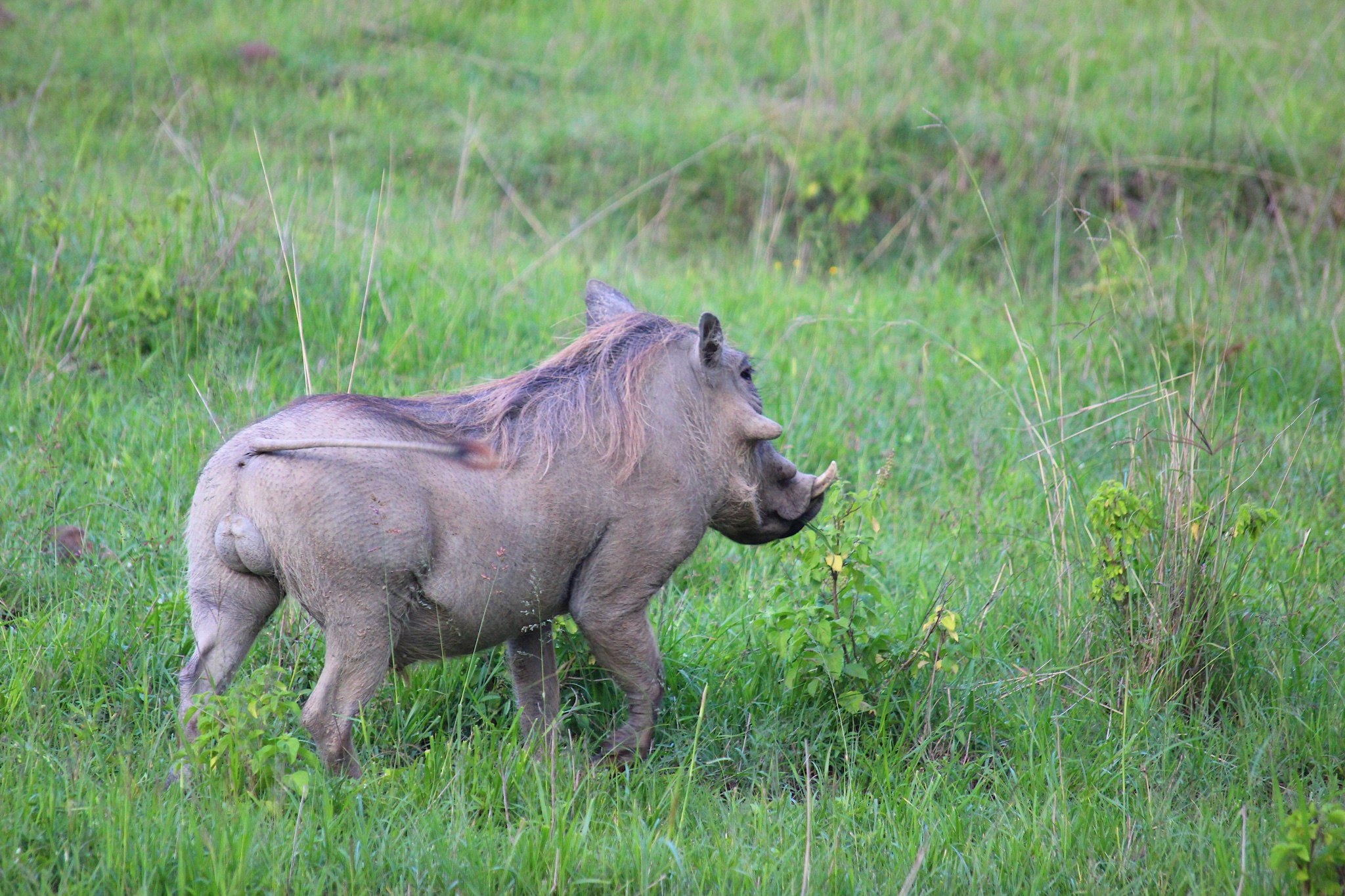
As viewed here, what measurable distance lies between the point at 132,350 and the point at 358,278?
3.53 feet

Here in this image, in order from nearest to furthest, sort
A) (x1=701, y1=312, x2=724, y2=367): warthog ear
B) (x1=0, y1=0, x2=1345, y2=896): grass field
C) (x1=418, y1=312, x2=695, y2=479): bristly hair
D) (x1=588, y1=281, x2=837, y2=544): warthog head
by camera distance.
Result: (x1=0, y1=0, x2=1345, y2=896): grass field < (x1=418, y1=312, x2=695, y2=479): bristly hair < (x1=701, y1=312, x2=724, y2=367): warthog ear < (x1=588, y1=281, x2=837, y2=544): warthog head

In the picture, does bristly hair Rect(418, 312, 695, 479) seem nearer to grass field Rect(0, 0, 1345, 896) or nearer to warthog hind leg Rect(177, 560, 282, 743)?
warthog hind leg Rect(177, 560, 282, 743)

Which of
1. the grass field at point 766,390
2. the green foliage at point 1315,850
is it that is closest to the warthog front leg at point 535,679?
the grass field at point 766,390

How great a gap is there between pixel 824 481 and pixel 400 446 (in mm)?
1247

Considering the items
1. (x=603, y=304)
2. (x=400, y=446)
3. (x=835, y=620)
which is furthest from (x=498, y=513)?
(x=835, y=620)

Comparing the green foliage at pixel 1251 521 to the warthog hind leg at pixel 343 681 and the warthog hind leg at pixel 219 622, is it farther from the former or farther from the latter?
the warthog hind leg at pixel 219 622

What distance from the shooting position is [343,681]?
2.75 m

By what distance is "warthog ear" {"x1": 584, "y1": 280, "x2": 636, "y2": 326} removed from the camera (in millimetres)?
3471

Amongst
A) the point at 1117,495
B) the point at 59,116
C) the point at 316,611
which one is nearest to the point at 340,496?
the point at 316,611

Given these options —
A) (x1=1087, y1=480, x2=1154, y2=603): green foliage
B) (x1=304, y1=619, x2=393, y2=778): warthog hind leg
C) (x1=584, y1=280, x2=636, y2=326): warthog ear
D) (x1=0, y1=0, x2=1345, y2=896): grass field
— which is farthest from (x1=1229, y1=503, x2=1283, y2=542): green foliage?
(x1=304, y1=619, x2=393, y2=778): warthog hind leg

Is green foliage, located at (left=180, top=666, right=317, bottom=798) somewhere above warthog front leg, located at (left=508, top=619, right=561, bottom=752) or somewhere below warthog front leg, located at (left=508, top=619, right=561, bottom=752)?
above

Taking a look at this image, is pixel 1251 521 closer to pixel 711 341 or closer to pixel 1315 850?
pixel 1315 850

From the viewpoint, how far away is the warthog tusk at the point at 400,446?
8.75ft

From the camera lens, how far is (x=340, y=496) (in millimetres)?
2670
